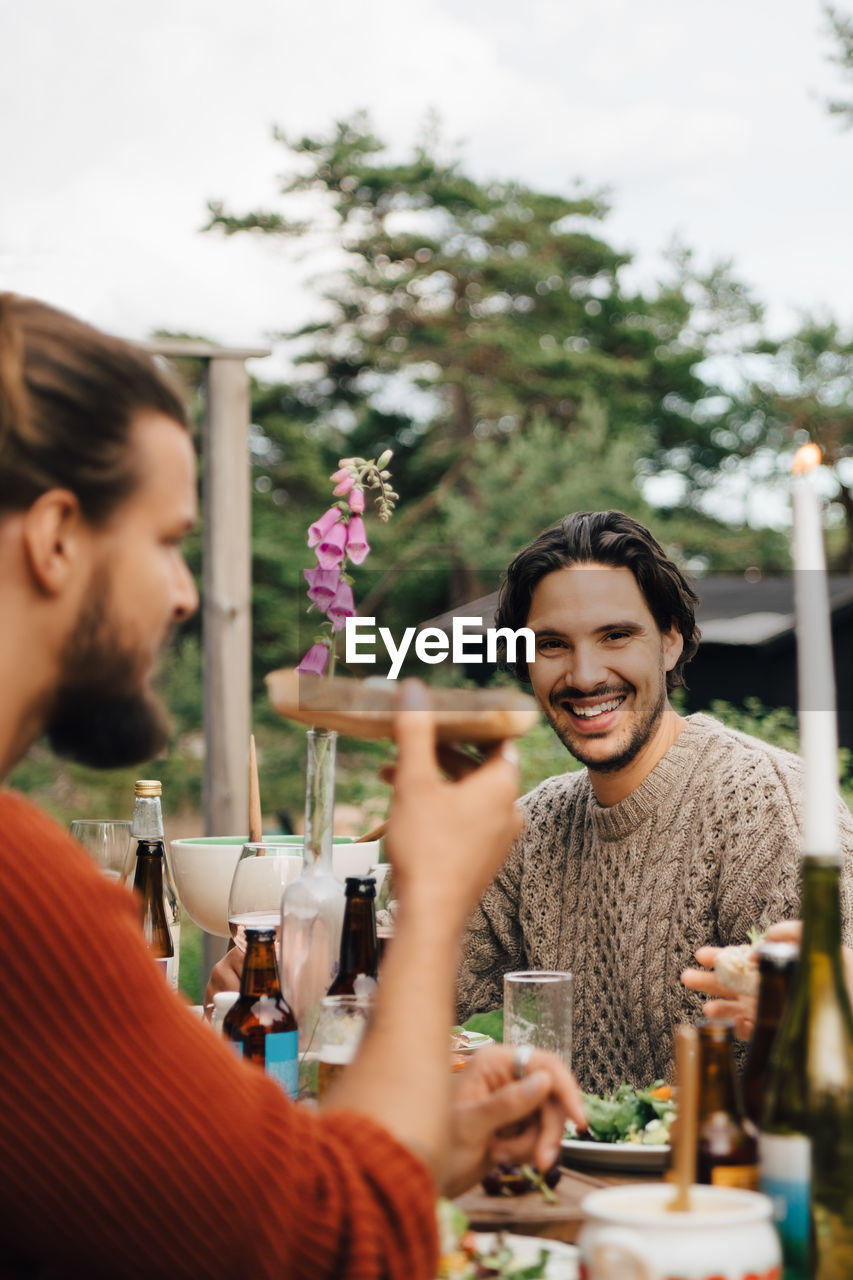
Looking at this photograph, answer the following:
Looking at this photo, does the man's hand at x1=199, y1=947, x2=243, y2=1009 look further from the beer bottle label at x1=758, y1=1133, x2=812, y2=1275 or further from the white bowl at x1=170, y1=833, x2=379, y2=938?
the beer bottle label at x1=758, y1=1133, x2=812, y2=1275

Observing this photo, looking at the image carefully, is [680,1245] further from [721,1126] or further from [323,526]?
[323,526]

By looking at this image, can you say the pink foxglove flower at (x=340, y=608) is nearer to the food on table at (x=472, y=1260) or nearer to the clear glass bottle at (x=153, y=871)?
the clear glass bottle at (x=153, y=871)

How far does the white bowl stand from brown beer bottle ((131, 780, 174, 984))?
0.32 feet

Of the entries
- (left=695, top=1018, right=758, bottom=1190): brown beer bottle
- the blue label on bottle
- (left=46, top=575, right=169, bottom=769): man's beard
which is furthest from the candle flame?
the blue label on bottle

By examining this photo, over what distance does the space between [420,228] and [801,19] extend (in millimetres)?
7929

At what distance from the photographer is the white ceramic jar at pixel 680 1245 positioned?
0.76 m

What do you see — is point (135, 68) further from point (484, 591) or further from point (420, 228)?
point (484, 591)

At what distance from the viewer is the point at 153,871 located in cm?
189

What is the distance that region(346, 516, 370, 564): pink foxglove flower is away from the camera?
1.59m

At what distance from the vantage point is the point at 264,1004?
1341 millimetres

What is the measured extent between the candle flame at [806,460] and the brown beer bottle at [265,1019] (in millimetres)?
684

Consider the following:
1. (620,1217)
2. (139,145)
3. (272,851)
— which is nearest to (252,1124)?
(620,1217)

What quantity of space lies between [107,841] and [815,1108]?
130 cm

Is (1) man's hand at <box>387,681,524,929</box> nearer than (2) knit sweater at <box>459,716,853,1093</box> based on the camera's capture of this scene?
Yes
